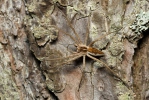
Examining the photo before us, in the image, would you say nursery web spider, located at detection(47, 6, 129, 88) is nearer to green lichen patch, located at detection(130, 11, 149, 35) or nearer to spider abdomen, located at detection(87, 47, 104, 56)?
spider abdomen, located at detection(87, 47, 104, 56)

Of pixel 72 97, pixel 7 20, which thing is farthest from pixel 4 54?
pixel 72 97

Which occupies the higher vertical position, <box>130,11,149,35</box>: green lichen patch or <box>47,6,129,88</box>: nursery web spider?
<box>130,11,149,35</box>: green lichen patch

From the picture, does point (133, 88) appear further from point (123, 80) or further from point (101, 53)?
point (101, 53)

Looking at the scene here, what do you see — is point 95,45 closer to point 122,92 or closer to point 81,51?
point 81,51

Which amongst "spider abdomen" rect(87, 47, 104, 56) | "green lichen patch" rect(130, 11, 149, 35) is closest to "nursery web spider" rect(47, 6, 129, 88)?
"spider abdomen" rect(87, 47, 104, 56)

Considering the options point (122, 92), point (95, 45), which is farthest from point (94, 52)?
point (122, 92)

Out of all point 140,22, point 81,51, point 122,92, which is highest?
point 140,22

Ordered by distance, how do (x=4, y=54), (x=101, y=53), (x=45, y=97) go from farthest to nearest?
(x=4, y=54) → (x=45, y=97) → (x=101, y=53)

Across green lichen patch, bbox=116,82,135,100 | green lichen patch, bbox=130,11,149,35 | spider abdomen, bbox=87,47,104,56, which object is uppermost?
green lichen patch, bbox=130,11,149,35
